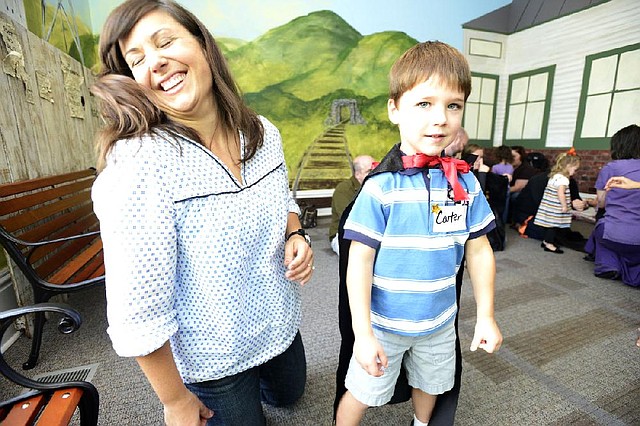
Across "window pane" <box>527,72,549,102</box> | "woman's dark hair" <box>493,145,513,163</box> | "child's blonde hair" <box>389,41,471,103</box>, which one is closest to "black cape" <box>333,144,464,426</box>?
"child's blonde hair" <box>389,41,471,103</box>

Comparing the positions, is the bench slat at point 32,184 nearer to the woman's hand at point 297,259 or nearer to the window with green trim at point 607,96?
the woman's hand at point 297,259

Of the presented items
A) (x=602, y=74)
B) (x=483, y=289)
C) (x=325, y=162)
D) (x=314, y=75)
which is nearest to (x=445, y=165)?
(x=483, y=289)

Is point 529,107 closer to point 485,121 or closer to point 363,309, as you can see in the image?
point 485,121

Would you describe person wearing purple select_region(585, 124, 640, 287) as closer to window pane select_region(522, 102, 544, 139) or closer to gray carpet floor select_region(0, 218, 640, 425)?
gray carpet floor select_region(0, 218, 640, 425)

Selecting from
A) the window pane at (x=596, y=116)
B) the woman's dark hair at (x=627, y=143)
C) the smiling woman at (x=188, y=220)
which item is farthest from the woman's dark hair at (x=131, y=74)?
the window pane at (x=596, y=116)

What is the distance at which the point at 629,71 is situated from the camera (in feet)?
14.6

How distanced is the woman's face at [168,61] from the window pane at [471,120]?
597 centimetres

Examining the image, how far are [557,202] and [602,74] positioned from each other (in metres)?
2.63

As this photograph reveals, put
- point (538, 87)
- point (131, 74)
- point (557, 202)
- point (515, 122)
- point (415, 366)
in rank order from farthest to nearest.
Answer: point (515, 122), point (538, 87), point (557, 202), point (415, 366), point (131, 74)

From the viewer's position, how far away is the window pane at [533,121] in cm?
552

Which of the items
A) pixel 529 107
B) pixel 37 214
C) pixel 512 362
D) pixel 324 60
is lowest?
pixel 512 362

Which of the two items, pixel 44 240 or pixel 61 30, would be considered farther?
pixel 61 30

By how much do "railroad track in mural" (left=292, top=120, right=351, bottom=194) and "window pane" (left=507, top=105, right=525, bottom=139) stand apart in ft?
10.3

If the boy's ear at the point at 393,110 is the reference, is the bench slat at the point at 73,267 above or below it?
below
